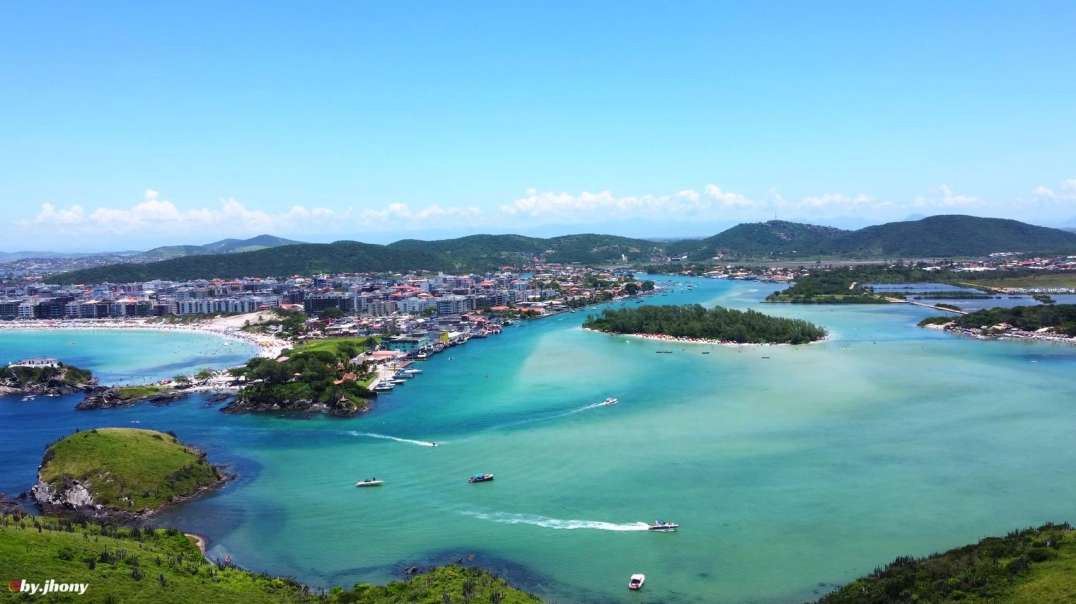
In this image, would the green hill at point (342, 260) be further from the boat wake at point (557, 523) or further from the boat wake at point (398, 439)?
the boat wake at point (557, 523)

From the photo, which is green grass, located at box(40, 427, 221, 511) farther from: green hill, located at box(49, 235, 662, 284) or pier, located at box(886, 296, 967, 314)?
green hill, located at box(49, 235, 662, 284)

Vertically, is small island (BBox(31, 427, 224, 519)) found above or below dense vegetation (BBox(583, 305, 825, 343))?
below

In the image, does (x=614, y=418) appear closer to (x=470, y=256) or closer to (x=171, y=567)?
(x=171, y=567)

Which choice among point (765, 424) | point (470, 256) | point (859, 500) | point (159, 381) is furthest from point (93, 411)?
point (470, 256)

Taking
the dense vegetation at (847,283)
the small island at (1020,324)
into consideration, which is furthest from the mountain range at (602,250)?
the small island at (1020,324)

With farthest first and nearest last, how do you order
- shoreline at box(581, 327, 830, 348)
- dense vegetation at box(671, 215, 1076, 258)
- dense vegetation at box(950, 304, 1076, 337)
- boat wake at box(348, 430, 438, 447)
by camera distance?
dense vegetation at box(671, 215, 1076, 258), dense vegetation at box(950, 304, 1076, 337), shoreline at box(581, 327, 830, 348), boat wake at box(348, 430, 438, 447)


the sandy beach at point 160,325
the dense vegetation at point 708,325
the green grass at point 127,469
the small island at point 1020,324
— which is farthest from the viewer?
the sandy beach at point 160,325

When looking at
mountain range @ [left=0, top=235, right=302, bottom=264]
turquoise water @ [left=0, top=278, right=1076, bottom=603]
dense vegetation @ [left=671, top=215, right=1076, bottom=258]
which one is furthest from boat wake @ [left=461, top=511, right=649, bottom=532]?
mountain range @ [left=0, top=235, right=302, bottom=264]
